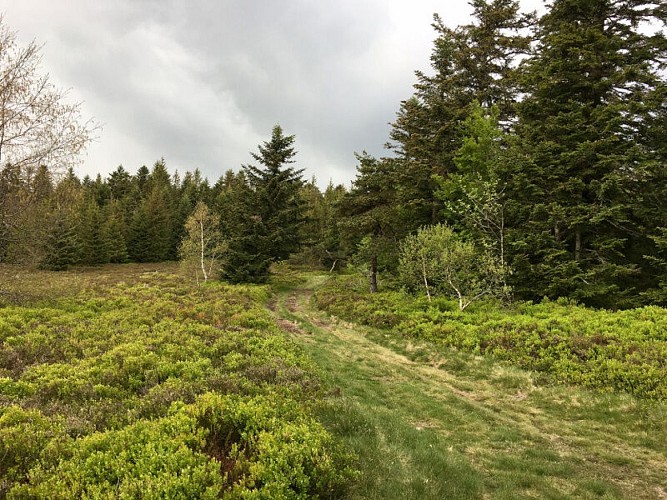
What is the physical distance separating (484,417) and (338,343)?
9248 mm

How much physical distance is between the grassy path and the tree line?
8.99 m

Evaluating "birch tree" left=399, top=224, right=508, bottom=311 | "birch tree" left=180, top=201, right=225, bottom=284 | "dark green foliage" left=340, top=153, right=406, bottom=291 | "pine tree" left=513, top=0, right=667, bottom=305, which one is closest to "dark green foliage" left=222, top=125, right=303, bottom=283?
"birch tree" left=180, top=201, right=225, bottom=284

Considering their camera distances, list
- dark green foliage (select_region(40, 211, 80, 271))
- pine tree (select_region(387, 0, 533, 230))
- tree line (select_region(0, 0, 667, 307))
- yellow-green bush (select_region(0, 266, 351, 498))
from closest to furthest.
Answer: yellow-green bush (select_region(0, 266, 351, 498)) → tree line (select_region(0, 0, 667, 307)) → pine tree (select_region(387, 0, 533, 230)) → dark green foliage (select_region(40, 211, 80, 271))

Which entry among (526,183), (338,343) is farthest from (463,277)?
(338,343)

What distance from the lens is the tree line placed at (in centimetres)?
1933

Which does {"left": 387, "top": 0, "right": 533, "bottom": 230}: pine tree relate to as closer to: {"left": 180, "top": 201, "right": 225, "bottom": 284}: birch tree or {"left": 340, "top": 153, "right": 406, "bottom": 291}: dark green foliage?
{"left": 340, "top": 153, "right": 406, "bottom": 291}: dark green foliage

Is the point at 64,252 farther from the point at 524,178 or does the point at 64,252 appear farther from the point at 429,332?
the point at 524,178

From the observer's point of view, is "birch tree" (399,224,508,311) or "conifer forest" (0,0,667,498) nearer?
"conifer forest" (0,0,667,498)

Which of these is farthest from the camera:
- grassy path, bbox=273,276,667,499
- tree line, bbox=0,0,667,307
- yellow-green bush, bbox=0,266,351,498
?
tree line, bbox=0,0,667,307

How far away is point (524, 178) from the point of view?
22.8 metres

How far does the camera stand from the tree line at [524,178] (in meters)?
19.3

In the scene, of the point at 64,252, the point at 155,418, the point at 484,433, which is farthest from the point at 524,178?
the point at 64,252

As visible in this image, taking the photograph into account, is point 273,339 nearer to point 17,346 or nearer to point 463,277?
point 17,346

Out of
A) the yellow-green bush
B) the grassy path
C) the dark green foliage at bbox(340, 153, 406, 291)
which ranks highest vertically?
the dark green foliage at bbox(340, 153, 406, 291)
